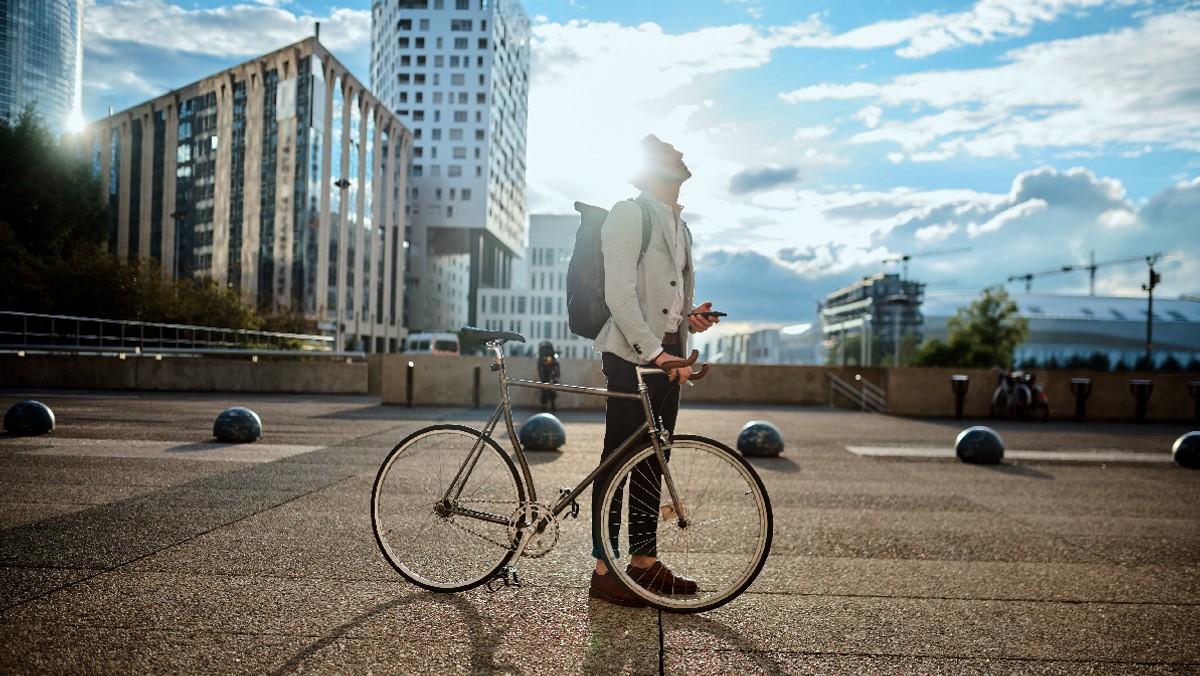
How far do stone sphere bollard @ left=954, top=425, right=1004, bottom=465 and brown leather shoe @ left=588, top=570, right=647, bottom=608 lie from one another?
25.4ft

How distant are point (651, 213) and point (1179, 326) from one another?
528 feet

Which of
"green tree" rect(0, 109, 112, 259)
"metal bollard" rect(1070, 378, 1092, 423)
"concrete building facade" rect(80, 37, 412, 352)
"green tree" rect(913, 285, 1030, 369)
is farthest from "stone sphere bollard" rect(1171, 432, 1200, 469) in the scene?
"green tree" rect(913, 285, 1030, 369)

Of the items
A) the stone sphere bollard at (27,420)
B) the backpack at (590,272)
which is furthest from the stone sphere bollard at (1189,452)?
the stone sphere bollard at (27,420)

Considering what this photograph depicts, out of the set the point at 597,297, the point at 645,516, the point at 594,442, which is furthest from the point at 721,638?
the point at 594,442

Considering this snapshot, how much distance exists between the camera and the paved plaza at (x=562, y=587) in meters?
3.25

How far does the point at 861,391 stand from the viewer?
87.9ft

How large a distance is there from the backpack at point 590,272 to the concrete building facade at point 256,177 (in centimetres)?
6821

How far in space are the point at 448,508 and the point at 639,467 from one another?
907mm

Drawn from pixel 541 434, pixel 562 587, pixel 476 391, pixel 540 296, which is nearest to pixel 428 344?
pixel 476 391

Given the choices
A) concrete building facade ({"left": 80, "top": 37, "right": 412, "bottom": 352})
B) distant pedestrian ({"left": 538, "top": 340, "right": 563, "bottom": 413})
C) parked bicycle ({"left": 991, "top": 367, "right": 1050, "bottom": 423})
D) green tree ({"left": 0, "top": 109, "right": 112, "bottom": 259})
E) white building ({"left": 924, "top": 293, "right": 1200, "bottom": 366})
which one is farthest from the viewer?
white building ({"left": 924, "top": 293, "right": 1200, "bottom": 366})

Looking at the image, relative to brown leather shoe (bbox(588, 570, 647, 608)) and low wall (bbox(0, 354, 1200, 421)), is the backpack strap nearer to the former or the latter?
brown leather shoe (bbox(588, 570, 647, 608))

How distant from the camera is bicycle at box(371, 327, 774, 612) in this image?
3.71 m

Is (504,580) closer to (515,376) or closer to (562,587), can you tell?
(562,587)

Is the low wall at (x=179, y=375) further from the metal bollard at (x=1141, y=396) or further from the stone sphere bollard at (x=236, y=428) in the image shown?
the metal bollard at (x=1141, y=396)
